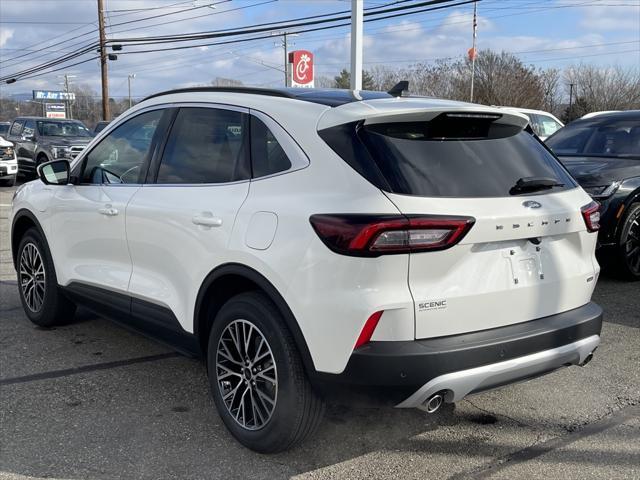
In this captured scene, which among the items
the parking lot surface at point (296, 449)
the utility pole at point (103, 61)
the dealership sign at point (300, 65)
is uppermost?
the utility pole at point (103, 61)

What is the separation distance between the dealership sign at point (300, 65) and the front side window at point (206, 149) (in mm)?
11662

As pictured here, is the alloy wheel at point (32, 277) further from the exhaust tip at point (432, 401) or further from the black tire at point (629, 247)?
the black tire at point (629, 247)

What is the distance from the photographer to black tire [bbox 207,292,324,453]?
2.97 meters

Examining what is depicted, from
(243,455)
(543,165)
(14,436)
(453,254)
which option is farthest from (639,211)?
(14,436)

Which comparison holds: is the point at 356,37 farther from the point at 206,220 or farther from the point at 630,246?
the point at 206,220

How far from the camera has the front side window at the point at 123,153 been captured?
4.12 metres

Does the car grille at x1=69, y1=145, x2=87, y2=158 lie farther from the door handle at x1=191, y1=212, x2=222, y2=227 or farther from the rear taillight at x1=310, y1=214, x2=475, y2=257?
the rear taillight at x1=310, y1=214, x2=475, y2=257

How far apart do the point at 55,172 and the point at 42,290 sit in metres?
0.99

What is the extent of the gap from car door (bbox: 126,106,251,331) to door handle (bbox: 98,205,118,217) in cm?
20

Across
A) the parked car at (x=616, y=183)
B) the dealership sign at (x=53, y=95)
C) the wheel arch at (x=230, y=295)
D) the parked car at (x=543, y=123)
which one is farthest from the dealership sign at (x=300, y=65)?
the dealership sign at (x=53, y=95)

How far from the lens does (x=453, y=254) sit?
278 centimetres

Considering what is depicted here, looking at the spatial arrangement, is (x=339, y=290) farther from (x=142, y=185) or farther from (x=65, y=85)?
(x=65, y=85)

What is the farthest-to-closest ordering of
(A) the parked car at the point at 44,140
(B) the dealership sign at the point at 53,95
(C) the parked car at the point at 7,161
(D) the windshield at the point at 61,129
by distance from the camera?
(B) the dealership sign at the point at 53,95 → (D) the windshield at the point at 61,129 → (A) the parked car at the point at 44,140 → (C) the parked car at the point at 7,161

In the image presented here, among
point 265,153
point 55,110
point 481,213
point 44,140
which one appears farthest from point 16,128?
point 55,110
